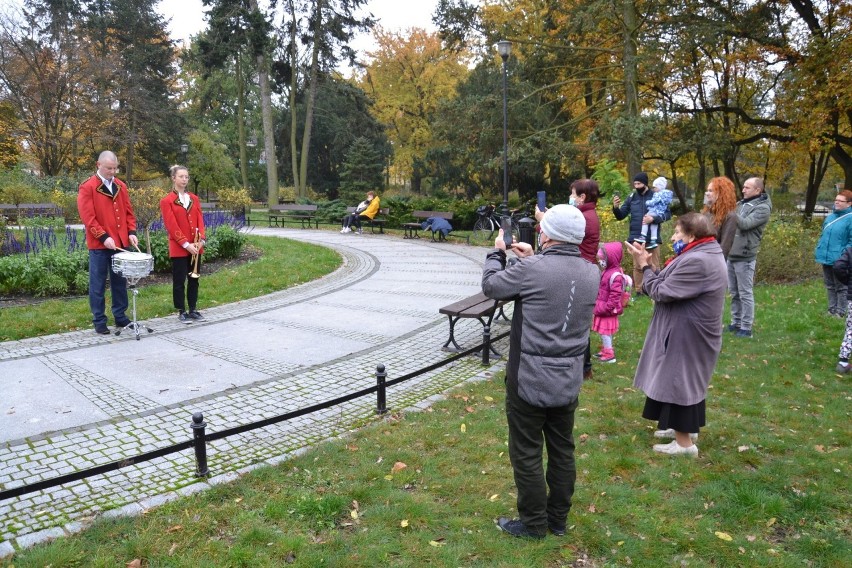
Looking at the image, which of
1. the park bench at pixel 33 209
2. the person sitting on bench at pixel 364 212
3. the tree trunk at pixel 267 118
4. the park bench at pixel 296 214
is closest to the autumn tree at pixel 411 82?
the tree trunk at pixel 267 118

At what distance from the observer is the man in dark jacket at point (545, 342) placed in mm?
2967

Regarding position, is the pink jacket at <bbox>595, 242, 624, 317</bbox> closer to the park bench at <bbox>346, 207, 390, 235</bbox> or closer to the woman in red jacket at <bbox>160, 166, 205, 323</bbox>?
the woman in red jacket at <bbox>160, 166, 205, 323</bbox>

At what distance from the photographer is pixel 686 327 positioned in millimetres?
4047

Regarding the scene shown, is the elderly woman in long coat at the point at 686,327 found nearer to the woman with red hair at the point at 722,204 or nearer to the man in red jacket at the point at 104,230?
the woman with red hair at the point at 722,204

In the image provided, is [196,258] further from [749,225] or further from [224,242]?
[749,225]

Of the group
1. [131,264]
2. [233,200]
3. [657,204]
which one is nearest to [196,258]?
[131,264]

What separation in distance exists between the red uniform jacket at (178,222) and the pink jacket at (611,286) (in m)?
5.33

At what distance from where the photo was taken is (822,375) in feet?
19.8

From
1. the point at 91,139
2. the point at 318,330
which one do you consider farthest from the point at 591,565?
the point at 91,139

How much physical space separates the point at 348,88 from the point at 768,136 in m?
21.6

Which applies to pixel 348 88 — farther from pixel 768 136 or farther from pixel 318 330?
pixel 318 330

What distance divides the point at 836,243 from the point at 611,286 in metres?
4.38

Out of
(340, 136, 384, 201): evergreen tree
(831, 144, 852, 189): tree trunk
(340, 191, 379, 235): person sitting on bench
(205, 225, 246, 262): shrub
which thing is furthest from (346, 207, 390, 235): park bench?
(831, 144, 852, 189): tree trunk

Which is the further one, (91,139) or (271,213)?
(91,139)
